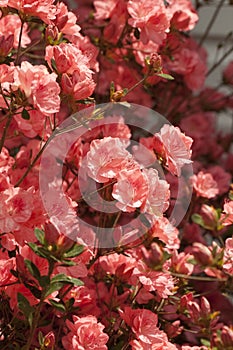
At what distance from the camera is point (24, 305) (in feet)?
2.18

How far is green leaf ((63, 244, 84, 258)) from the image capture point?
24.9 inches

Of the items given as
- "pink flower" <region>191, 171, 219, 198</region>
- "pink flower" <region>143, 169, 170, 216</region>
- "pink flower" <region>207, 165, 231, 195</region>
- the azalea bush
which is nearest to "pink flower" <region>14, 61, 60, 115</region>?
the azalea bush

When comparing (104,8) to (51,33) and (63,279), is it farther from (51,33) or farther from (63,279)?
(63,279)

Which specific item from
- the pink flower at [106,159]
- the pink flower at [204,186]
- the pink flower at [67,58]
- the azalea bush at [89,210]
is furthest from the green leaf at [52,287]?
the pink flower at [204,186]

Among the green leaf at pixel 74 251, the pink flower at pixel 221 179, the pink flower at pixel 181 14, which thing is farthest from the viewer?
the pink flower at pixel 221 179

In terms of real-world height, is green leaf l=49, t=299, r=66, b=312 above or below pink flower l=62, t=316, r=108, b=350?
above

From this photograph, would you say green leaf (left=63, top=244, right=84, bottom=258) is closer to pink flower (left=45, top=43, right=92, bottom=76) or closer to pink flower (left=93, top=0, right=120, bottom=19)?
pink flower (left=45, top=43, right=92, bottom=76)

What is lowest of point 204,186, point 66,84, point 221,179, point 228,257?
point 221,179

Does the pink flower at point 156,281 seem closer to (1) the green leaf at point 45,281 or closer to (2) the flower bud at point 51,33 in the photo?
(1) the green leaf at point 45,281

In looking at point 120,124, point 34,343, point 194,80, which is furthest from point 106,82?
point 34,343

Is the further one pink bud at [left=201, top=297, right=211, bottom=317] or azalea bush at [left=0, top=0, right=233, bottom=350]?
pink bud at [left=201, top=297, right=211, bottom=317]

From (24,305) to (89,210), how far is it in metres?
0.31

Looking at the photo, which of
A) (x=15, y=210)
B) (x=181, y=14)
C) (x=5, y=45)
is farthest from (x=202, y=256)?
(x=181, y=14)

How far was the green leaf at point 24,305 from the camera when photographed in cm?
66
